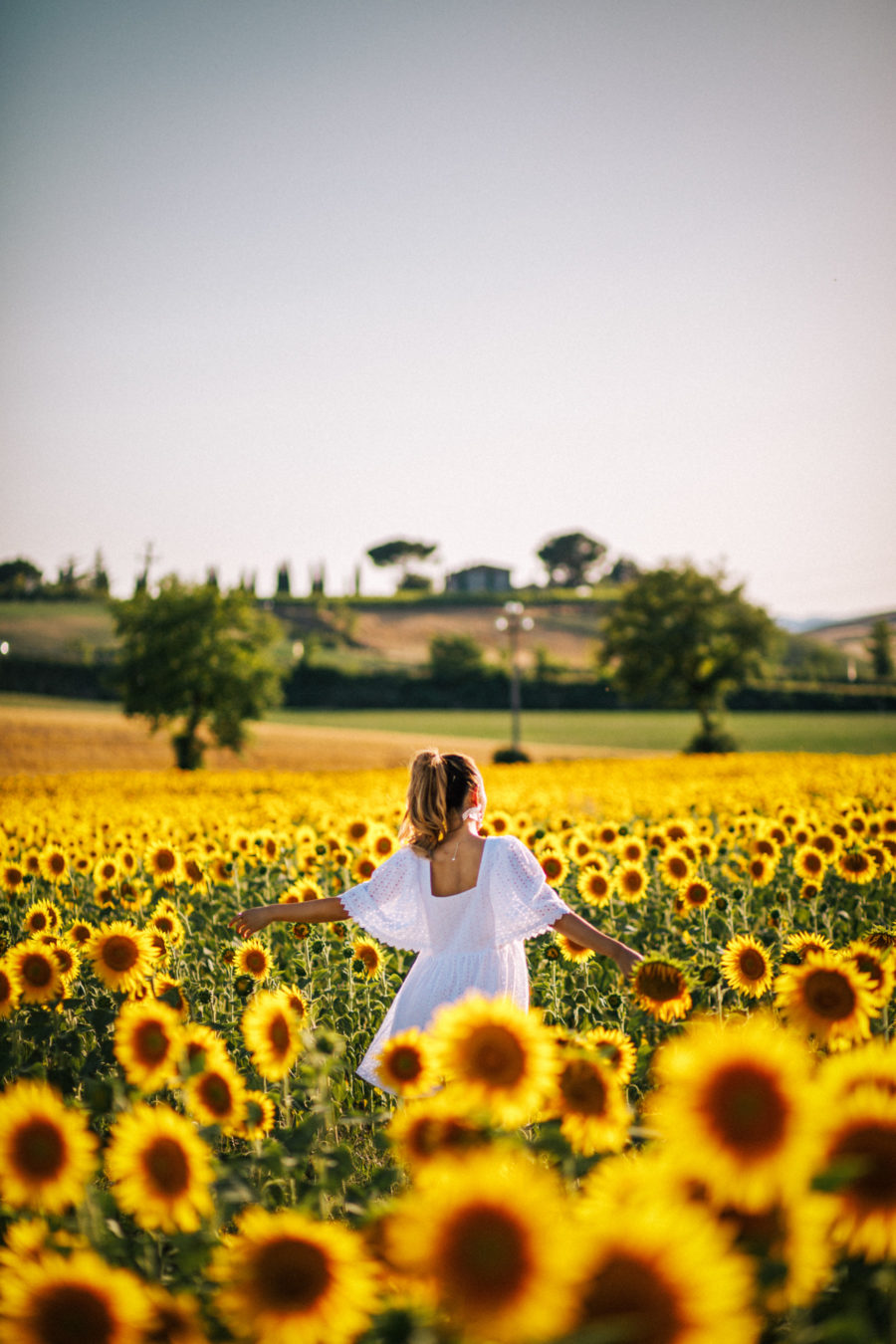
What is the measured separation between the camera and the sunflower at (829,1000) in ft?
7.20

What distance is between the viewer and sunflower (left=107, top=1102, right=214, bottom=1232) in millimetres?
1726

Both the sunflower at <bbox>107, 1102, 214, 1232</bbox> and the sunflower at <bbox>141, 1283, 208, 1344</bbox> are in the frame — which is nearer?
the sunflower at <bbox>141, 1283, 208, 1344</bbox>

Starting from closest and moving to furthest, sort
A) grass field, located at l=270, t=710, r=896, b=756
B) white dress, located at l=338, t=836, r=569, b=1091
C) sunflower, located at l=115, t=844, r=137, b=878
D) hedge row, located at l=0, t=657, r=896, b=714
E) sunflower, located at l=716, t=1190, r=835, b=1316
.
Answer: sunflower, located at l=716, t=1190, r=835, b=1316 < white dress, located at l=338, t=836, r=569, b=1091 < sunflower, located at l=115, t=844, r=137, b=878 < grass field, located at l=270, t=710, r=896, b=756 < hedge row, located at l=0, t=657, r=896, b=714

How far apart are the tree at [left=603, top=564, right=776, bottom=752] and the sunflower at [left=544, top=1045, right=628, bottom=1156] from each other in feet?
124

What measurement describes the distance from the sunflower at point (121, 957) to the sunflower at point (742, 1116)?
2.49 metres

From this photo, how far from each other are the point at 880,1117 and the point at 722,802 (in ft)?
32.6

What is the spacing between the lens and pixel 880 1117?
1.38m

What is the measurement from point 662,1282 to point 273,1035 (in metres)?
1.57

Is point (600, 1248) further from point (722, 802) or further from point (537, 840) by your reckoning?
point (722, 802)

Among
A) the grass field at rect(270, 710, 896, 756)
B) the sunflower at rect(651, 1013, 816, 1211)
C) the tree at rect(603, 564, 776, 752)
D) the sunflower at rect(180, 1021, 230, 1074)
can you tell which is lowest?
the grass field at rect(270, 710, 896, 756)

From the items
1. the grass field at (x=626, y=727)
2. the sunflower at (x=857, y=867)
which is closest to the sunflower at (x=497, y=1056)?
the sunflower at (x=857, y=867)

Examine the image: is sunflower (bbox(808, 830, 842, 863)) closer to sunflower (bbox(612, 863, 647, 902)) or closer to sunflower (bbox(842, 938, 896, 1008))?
sunflower (bbox(612, 863, 647, 902))

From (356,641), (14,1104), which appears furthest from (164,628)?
(356,641)

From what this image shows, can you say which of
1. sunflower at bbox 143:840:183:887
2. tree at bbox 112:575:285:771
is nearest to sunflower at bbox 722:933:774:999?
sunflower at bbox 143:840:183:887
